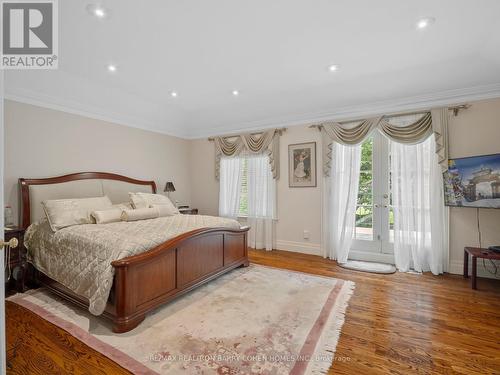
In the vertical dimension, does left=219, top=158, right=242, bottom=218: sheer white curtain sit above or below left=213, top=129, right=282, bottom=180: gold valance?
below

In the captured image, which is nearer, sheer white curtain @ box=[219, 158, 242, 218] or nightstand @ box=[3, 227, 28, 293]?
nightstand @ box=[3, 227, 28, 293]

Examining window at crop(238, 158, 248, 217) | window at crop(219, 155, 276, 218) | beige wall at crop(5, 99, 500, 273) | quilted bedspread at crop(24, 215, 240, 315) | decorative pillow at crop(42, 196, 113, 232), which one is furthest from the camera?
window at crop(238, 158, 248, 217)

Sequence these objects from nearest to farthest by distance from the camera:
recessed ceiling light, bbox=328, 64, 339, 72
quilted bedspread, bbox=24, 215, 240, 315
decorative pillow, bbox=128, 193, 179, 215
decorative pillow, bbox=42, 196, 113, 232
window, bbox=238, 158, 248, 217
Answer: quilted bedspread, bbox=24, 215, 240, 315
decorative pillow, bbox=42, 196, 113, 232
recessed ceiling light, bbox=328, 64, 339, 72
decorative pillow, bbox=128, 193, 179, 215
window, bbox=238, 158, 248, 217

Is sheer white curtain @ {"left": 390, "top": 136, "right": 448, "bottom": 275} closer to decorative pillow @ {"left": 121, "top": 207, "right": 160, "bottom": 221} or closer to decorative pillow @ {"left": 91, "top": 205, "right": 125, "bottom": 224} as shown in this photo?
decorative pillow @ {"left": 121, "top": 207, "right": 160, "bottom": 221}

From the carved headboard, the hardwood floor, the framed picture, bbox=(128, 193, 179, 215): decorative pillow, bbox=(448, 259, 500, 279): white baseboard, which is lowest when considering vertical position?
the hardwood floor

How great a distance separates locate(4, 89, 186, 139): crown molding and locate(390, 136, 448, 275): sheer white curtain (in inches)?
172

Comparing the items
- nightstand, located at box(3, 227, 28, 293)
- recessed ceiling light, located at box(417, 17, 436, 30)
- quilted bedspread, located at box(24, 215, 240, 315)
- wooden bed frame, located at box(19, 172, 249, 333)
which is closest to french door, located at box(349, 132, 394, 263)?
recessed ceiling light, located at box(417, 17, 436, 30)

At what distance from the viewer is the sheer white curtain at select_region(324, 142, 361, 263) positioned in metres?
4.00

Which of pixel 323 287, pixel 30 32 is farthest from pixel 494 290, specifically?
pixel 30 32

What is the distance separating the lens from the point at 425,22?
2230 mm

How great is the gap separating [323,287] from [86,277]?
2.55 metres

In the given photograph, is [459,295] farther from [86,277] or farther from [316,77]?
[86,277]

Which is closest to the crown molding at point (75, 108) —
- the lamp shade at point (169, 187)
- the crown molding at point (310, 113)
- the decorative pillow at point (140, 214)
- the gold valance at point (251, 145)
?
the crown molding at point (310, 113)

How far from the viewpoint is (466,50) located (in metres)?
2.68
